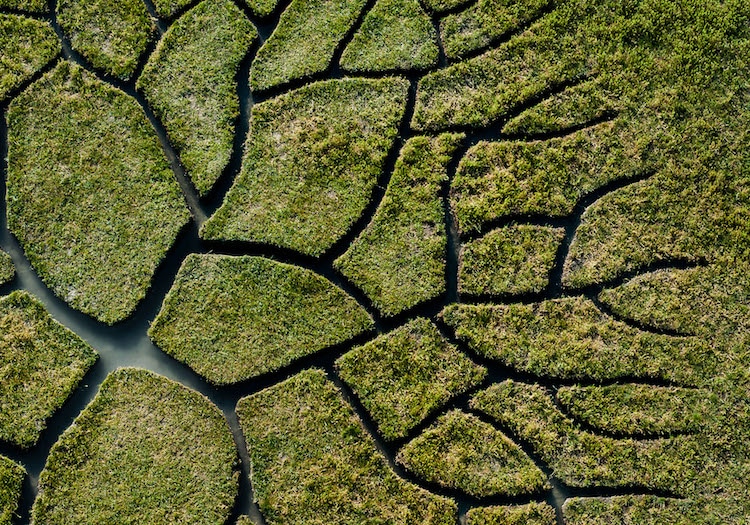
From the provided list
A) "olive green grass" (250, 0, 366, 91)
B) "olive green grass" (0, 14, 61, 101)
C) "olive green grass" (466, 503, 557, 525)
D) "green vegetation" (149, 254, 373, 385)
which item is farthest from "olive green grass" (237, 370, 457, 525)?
"olive green grass" (0, 14, 61, 101)

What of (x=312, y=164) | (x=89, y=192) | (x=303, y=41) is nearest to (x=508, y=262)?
(x=312, y=164)

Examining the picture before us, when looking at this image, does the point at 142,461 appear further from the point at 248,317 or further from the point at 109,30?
the point at 109,30

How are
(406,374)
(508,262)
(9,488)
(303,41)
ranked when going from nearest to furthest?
1. (9,488)
2. (406,374)
3. (508,262)
4. (303,41)

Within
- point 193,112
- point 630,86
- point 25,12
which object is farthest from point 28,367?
point 630,86

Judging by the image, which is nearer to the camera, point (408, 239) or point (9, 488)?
point (9, 488)

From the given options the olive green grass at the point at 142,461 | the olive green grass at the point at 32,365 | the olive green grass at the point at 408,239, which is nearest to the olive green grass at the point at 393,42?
the olive green grass at the point at 408,239

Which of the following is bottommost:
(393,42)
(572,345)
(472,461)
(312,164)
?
(472,461)
